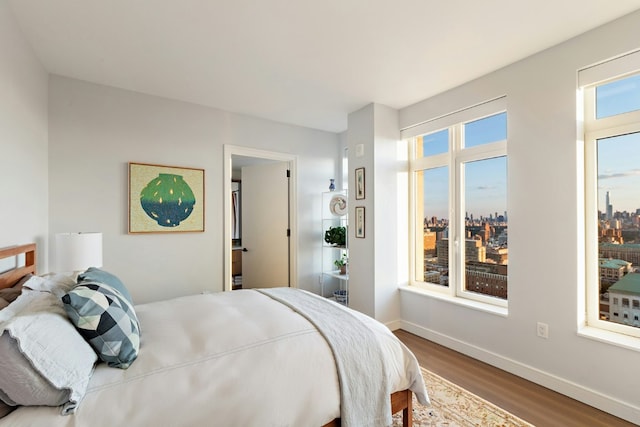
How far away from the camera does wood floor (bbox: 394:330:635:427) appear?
1.97 m

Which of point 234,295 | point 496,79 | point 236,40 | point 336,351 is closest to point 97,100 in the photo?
point 236,40

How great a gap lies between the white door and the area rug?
2.46 m

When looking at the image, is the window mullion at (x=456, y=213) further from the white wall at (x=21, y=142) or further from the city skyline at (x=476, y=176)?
the white wall at (x=21, y=142)

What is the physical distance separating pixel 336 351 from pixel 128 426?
34.9 inches

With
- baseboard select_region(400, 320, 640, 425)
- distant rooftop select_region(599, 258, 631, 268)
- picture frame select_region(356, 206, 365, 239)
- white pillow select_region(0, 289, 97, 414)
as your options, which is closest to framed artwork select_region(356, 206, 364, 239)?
picture frame select_region(356, 206, 365, 239)

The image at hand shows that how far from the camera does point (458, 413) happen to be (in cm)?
202

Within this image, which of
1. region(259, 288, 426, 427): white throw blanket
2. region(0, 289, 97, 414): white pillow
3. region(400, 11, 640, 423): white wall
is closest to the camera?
region(0, 289, 97, 414): white pillow

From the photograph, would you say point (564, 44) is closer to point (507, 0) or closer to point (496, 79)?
point (496, 79)

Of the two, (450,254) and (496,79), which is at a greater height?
(496,79)

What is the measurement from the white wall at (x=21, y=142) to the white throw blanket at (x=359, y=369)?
1975mm

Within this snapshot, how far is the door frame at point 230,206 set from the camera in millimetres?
3590

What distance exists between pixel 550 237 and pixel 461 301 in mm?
→ 1033

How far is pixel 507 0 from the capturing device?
1821 mm

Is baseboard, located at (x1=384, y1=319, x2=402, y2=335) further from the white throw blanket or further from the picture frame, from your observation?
the white throw blanket
